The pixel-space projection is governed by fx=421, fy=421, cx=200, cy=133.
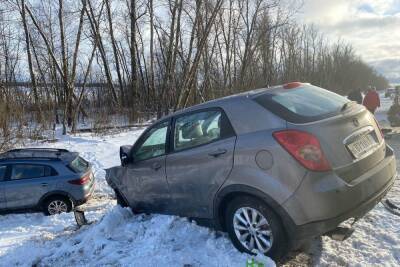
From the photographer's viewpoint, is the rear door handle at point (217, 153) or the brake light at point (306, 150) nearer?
the brake light at point (306, 150)

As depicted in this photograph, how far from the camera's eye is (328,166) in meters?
3.80

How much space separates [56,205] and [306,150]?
26.4 feet

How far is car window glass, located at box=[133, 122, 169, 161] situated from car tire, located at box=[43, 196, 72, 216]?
5342 millimetres

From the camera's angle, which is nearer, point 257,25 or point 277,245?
point 277,245

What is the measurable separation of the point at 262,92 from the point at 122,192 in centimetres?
266

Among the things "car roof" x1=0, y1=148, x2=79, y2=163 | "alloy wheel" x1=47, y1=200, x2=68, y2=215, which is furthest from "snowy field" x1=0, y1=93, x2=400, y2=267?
"car roof" x1=0, y1=148, x2=79, y2=163

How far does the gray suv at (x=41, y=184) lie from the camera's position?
33.5 feet

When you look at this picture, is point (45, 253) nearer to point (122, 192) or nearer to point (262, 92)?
point (122, 192)

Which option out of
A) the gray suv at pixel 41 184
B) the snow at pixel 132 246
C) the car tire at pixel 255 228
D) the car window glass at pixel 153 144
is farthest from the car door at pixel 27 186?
the car tire at pixel 255 228

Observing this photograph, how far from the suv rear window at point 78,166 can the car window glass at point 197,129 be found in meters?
6.13

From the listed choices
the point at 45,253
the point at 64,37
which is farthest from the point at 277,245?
the point at 64,37

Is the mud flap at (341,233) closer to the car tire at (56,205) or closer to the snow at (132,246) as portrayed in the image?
the snow at (132,246)

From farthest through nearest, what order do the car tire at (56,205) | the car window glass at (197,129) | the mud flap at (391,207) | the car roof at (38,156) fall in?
1. the car roof at (38,156)
2. the car tire at (56,205)
3. the mud flap at (391,207)
4. the car window glass at (197,129)

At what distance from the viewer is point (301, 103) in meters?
4.39
